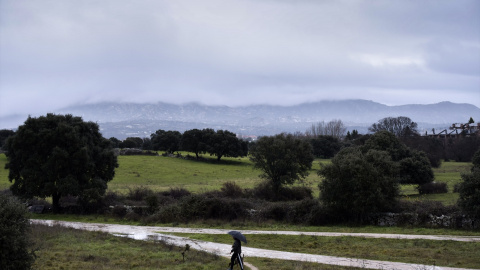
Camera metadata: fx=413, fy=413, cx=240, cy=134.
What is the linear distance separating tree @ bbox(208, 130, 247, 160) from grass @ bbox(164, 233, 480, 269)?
6002cm

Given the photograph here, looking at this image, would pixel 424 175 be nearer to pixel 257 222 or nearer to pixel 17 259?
pixel 257 222

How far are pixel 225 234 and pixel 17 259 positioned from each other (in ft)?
49.7

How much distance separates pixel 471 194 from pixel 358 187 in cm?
779

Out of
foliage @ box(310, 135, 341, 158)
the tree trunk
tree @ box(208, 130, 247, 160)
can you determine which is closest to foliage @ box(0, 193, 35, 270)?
the tree trunk

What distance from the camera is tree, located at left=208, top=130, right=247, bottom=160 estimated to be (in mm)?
87219

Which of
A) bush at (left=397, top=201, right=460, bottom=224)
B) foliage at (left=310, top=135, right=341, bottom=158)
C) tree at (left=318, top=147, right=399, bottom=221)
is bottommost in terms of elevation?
bush at (left=397, top=201, right=460, bottom=224)

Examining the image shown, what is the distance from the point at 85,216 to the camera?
3747cm

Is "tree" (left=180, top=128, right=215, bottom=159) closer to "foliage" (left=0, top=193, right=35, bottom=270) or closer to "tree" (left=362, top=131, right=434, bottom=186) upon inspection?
"tree" (left=362, top=131, right=434, bottom=186)

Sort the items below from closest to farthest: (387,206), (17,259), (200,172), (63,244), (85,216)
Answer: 1. (17,259)
2. (63,244)
3. (387,206)
4. (85,216)
5. (200,172)

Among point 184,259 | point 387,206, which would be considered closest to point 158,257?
point 184,259

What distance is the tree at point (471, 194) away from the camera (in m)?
27.3

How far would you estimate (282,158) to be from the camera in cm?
5034

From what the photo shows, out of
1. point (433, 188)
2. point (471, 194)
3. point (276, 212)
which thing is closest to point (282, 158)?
point (276, 212)

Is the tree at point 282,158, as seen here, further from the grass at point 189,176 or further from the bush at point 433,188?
the bush at point 433,188
